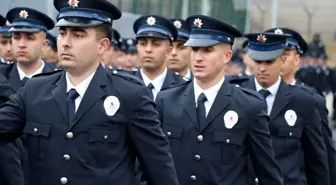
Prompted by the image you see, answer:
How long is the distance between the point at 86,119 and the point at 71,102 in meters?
0.14

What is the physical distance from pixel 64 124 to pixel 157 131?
506 mm

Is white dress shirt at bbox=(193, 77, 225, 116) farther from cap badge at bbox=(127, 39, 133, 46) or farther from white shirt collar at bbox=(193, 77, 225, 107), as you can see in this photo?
cap badge at bbox=(127, 39, 133, 46)

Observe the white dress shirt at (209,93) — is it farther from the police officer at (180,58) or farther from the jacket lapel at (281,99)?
the police officer at (180,58)

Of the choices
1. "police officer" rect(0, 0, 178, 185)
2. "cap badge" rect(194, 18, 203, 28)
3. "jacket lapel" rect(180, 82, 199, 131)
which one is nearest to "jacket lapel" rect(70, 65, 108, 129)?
"police officer" rect(0, 0, 178, 185)

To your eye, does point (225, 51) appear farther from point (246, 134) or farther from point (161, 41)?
point (161, 41)

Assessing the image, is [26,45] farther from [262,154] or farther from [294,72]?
[262,154]

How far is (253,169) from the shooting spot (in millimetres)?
6059

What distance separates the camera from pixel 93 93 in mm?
4766

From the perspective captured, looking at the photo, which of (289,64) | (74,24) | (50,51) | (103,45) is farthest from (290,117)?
(50,51)

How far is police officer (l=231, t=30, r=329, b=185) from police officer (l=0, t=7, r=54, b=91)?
1.88 meters

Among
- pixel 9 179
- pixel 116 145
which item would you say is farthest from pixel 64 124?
pixel 9 179

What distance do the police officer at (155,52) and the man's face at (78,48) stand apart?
3198mm

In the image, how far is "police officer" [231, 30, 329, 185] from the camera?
7160 mm

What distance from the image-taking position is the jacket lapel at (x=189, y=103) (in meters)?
6.00
